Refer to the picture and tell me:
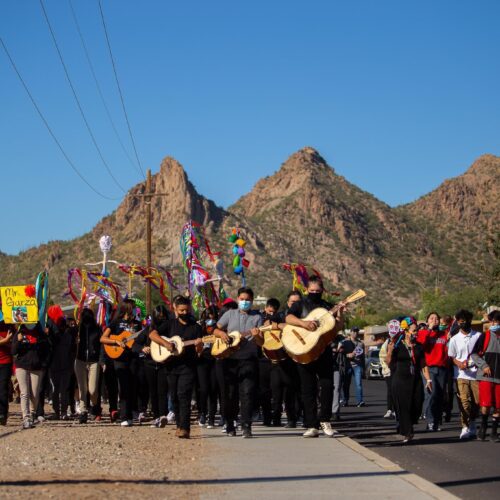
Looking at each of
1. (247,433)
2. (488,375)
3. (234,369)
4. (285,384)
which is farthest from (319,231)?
(247,433)

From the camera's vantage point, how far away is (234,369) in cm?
1430

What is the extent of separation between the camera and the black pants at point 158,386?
15.0 meters

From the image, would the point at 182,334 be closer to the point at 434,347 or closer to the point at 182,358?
the point at 182,358

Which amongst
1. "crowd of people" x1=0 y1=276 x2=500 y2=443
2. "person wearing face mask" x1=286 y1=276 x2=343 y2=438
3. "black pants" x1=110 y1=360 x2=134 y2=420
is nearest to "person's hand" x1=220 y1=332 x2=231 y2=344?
"crowd of people" x1=0 y1=276 x2=500 y2=443

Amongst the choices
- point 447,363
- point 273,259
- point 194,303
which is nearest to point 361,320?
point 273,259

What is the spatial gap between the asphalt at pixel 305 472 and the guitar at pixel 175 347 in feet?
4.21

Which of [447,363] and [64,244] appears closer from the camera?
[447,363]

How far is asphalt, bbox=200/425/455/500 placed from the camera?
879 cm

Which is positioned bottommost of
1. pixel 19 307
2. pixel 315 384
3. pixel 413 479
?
pixel 413 479

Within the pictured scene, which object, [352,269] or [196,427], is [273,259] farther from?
[196,427]

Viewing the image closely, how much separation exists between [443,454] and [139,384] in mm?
6527

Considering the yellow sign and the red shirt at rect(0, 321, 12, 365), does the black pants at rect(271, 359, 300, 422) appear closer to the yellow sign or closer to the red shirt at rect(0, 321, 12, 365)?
the yellow sign

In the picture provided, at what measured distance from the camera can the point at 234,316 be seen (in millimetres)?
14344

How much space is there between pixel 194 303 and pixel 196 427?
40.2ft
